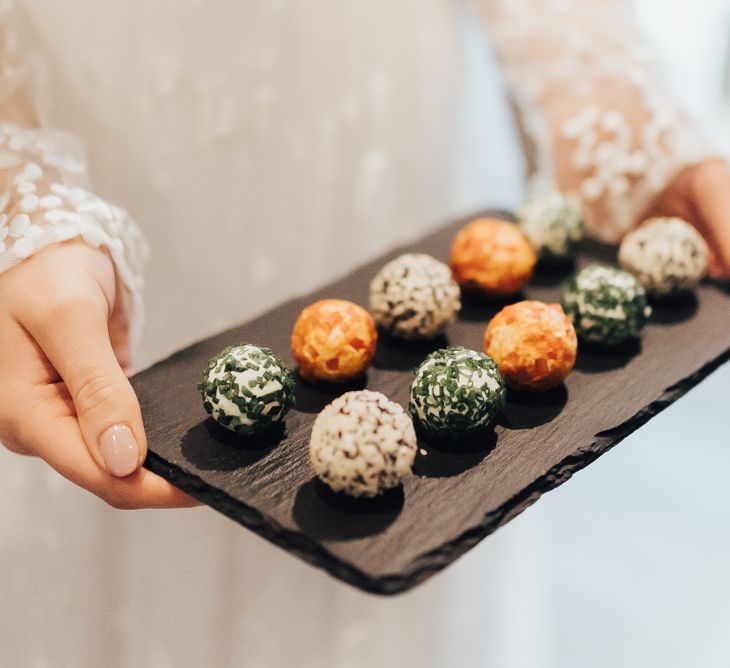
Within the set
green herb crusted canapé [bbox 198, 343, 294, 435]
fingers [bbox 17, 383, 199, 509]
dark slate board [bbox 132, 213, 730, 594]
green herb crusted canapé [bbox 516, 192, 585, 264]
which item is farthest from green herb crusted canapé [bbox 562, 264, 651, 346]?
fingers [bbox 17, 383, 199, 509]

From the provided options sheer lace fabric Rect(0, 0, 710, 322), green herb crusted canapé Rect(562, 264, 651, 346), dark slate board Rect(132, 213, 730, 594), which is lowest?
dark slate board Rect(132, 213, 730, 594)

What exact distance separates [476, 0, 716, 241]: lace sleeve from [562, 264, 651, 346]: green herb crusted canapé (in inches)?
13.1

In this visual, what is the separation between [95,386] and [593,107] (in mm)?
915

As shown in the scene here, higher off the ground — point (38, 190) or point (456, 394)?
point (38, 190)

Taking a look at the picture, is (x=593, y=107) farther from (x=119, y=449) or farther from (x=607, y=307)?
(x=119, y=449)

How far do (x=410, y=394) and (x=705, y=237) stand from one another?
1.90 ft

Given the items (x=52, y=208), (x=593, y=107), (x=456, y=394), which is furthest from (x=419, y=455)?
(x=593, y=107)

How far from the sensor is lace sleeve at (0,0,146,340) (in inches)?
36.5

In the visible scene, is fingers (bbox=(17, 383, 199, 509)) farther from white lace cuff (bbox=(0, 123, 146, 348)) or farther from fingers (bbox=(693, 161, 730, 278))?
fingers (bbox=(693, 161, 730, 278))

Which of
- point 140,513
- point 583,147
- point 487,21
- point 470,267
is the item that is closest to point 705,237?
point 583,147

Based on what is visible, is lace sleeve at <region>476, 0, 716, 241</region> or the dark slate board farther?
lace sleeve at <region>476, 0, 716, 241</region>

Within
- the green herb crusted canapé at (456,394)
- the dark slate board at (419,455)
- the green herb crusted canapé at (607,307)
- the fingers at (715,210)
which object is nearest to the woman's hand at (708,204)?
the fingers at (715,210)

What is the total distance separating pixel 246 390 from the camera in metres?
0.87

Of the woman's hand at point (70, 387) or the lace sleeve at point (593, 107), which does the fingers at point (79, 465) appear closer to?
the woman's hand at point (70, 387)
